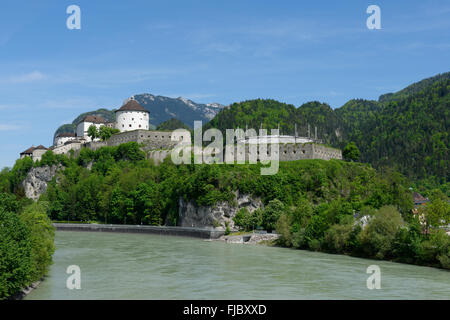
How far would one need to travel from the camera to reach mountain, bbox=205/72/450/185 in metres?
124

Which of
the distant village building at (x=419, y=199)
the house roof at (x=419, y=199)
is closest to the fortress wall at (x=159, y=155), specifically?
the distant village building at (x=419, y=199)

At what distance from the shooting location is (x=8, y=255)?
2248 cm

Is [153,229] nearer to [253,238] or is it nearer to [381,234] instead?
[253,238]

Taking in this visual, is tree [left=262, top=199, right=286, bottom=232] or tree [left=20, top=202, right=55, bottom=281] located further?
tree [left=262, top=199, right=286, bottom=232]

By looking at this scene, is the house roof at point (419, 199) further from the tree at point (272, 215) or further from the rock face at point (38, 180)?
the rock face at point (38, 180)

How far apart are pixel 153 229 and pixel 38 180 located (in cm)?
3984

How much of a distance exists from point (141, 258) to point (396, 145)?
357ft

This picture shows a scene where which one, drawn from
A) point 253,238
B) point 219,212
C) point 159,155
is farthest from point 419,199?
point 253,238

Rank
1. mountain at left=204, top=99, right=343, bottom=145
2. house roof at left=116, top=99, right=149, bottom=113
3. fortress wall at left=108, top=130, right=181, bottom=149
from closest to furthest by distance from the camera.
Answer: fortress wall at left=108, top=130, right=181, bottom=149 → house roof at left=116, top=99, right=149, bottom=113 → mountain at left=204, top=99, right=343, bottom=145

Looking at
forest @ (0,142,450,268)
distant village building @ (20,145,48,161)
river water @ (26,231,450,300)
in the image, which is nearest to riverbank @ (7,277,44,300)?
river water @ (26,231,450,300)

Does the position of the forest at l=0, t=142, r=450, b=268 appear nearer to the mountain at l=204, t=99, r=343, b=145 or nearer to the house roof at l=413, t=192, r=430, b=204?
the house roof at l=413, t=192, r=430, b=204

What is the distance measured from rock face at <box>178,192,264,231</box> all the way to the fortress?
9788 mm
